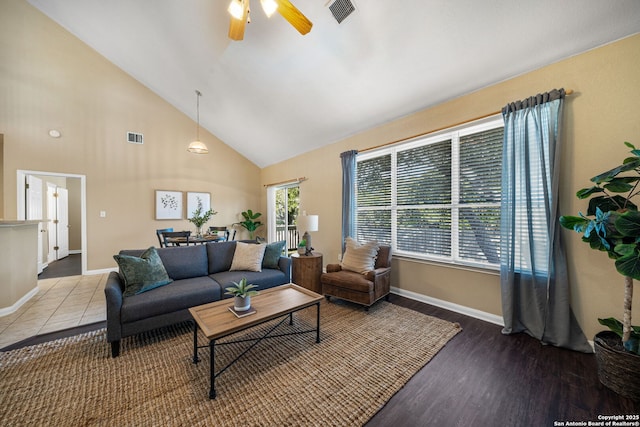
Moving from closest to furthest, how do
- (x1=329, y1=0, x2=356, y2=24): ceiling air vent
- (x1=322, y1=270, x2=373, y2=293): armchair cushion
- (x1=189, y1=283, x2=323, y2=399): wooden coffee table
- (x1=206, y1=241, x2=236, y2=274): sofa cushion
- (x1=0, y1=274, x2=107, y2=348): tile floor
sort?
1. (x1=189, y1=283, x2=323, y2=399): wooden coffee table
2. (x1=329, y1=0, x2=356, y2=24): ceiling air vent
3. (x1=0, y1=274, x2=107, y2=348): tile floor
4. (x1=322, y1=270, x2=373, y2=293): armchair cushion
5. (x1=206, y1=241, x2=236, y2=274): sofa cushion

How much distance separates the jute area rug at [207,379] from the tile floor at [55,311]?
48 centimetres

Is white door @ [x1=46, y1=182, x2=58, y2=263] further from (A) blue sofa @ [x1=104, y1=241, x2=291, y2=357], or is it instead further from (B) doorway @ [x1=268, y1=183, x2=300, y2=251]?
(B) doorway @ [x1=268, y1=183, x2=300, y2=251]

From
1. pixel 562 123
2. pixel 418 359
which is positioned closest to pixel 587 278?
pixel 562 123

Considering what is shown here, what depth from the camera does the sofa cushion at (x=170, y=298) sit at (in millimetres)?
2049

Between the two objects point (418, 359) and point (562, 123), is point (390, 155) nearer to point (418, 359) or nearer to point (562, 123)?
point (562, 123)

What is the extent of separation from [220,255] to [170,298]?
1019 mm

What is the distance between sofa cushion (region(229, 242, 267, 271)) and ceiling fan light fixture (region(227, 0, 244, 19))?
262 centimetres

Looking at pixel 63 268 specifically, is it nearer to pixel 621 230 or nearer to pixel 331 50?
pixel 331 50

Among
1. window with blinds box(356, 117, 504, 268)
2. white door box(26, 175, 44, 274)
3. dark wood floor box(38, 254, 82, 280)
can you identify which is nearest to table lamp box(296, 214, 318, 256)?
window with blinds box(356, 117, 504, 268)

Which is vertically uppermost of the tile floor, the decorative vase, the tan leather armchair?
the decorative vase

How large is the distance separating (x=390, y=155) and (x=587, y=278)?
2597 millimetres

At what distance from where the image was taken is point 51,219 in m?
5.52

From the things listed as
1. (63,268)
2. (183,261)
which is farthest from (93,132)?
(183,261)

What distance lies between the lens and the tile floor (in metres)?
2.40
